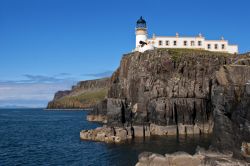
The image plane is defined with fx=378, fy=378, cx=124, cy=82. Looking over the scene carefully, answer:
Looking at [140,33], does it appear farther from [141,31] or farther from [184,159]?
[184,159]

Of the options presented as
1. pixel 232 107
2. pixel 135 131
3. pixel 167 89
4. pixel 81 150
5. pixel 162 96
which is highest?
pixel 167 89

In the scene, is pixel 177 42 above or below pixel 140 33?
below

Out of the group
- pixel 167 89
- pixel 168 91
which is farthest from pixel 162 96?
pixel 167 89

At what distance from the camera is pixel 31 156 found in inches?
2023

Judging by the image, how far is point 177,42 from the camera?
98250mm

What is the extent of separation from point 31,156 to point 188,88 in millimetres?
37340

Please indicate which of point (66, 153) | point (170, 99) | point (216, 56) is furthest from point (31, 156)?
point (216, 56)

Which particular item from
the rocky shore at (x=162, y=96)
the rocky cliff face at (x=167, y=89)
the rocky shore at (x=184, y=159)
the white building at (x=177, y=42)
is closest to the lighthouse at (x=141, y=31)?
the white building at (x=177, y=42)

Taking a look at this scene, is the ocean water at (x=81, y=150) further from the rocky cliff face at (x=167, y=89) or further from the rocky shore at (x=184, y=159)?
the rocky shore at (x=184, y=159)

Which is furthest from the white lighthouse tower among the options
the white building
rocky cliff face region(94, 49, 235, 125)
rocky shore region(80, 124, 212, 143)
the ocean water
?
the ocean water

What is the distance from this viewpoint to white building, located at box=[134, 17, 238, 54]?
95875 mm

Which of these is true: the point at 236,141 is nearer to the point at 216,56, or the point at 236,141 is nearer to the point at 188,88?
the point at 188,88

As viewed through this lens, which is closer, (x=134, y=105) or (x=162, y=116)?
(x=162, y=116)

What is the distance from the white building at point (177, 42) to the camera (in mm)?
95875
